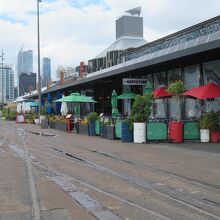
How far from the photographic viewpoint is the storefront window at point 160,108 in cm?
2941

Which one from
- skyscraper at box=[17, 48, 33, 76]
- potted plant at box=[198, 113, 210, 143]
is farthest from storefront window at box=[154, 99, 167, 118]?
skyscraper at box=[17, 48, 33, 76]

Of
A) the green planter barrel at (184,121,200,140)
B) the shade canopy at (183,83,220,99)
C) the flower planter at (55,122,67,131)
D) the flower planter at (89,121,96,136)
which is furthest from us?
the flower planter at (55,122,67,131)

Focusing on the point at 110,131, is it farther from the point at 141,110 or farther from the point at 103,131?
the point at 141,110

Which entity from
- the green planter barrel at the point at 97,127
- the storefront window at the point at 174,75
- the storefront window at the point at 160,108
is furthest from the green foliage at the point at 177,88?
the storefront window at the point at 160,108

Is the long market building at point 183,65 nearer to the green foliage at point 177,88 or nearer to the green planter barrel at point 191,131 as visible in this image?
the green foliage at point 177,88

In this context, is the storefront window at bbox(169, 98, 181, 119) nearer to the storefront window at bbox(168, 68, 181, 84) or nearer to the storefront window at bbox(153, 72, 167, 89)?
the storefront window at bbox(168, 68, 181, 84)

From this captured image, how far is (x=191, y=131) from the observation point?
21.4m

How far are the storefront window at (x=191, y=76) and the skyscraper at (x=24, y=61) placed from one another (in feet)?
353

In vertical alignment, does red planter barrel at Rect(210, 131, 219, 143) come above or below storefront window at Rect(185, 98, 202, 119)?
below

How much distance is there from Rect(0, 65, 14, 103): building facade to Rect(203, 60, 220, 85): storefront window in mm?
118172

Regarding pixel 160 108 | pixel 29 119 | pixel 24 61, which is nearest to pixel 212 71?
pixel 160 108

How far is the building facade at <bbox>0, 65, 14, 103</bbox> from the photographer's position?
469 feet

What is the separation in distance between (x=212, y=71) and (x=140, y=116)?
514 centimetres

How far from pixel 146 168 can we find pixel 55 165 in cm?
283
